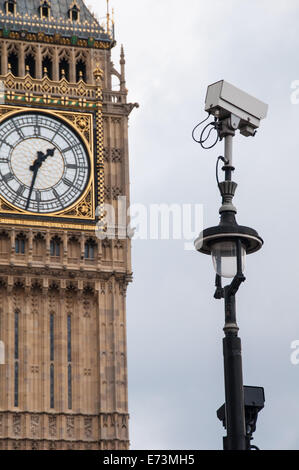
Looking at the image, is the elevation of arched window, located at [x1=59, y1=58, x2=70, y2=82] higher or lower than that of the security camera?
higher

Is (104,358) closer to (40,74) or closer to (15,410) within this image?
(15,410)

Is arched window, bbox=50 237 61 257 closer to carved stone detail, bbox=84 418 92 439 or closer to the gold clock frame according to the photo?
the gold clock frame

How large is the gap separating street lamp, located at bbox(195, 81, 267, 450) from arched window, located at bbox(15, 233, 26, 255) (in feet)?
125

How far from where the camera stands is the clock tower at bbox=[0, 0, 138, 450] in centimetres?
5547

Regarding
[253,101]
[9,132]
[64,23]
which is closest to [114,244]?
[9,132]

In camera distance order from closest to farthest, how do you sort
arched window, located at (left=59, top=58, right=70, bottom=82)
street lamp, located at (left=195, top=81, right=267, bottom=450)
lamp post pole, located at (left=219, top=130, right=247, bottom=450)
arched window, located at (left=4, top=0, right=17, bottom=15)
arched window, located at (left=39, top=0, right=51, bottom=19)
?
lamp post pole, located at (left=219, top=130, right=247, bottom=450)
street lamp, located at (left=195, top=81, right=267, bottom=450)
arched window, located at (left=59, top=58, right=70, bottom=82)
arched window, located at (left=4, top=0, right=17, bottom=15)
arched window, located at (left=39, top=0, right=51, bottom=19)

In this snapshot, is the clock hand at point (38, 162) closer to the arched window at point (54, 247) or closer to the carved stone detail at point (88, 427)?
the arched window at point (54, 247)

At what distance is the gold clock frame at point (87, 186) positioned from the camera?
5684cm

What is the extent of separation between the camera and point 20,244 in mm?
56969

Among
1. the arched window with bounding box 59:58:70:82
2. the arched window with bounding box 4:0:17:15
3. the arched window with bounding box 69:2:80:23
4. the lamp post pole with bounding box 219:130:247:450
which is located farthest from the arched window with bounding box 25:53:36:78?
the lamp post pole with bounding box 219:130:247:450

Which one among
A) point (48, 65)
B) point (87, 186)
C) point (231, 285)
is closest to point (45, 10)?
point (48, 65)

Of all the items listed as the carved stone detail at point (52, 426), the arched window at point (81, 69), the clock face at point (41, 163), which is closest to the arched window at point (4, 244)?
the clock face at point (41, 163)

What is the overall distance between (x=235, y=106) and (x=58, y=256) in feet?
127

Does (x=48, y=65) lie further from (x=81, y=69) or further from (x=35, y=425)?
(x=35, y=425)
